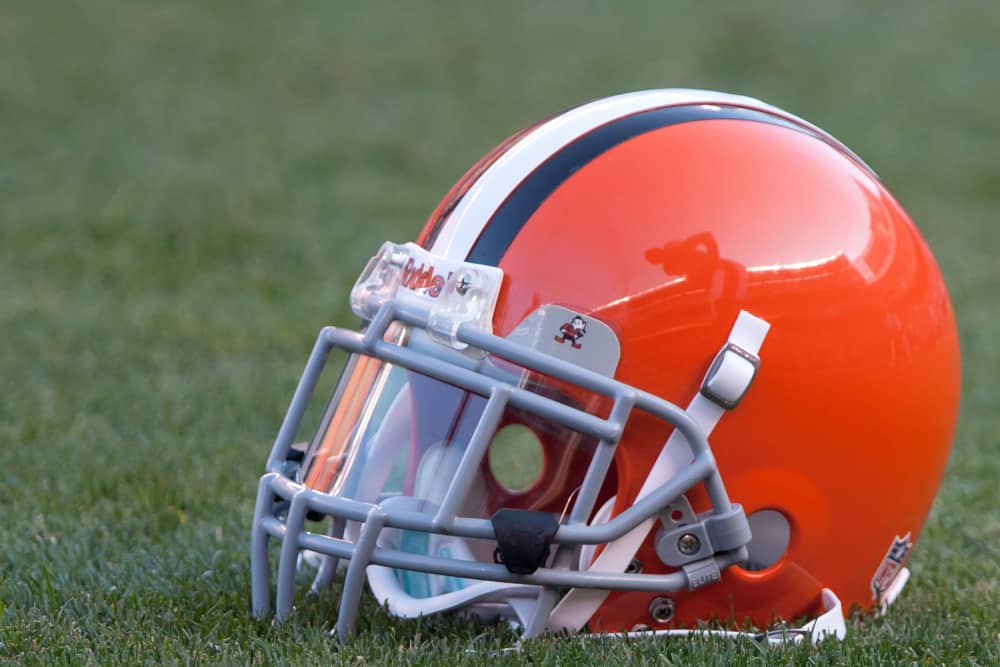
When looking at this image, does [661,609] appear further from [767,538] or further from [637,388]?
[637,388]

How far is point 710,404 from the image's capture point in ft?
7.66

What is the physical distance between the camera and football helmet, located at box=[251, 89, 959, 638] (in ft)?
7.50

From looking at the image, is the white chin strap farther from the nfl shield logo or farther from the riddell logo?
the riddell logo

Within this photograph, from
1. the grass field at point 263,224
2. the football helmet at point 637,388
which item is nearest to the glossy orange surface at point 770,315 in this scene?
the football helmet at point 637,388

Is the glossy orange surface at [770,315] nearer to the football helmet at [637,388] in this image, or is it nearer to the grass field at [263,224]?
the football helmet at [637,388]

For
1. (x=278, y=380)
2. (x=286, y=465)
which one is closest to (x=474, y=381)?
(x=286, y=465)

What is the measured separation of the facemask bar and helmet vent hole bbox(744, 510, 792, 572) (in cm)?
10

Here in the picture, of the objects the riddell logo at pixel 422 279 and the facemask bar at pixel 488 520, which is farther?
the riddell logo at pixel 422 279

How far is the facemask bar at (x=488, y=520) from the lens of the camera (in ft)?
7.27

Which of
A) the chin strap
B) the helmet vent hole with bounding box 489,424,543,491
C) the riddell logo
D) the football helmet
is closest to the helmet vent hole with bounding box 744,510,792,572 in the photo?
the football helmet

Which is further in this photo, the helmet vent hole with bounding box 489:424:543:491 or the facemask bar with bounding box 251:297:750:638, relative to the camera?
the helmet vent hole with bounding box 489:424:543:491

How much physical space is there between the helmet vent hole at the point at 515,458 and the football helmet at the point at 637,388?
1.15 meters

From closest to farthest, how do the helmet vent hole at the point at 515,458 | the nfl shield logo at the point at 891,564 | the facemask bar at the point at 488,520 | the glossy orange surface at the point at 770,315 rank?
the facemask bar at the point at 488,520, the glossy orange surface at the point at 770,315, the nfl shield logo at the point at 891,564, the helmet vent hole at the point at 515,458

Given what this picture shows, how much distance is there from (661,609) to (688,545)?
6.4 inches
